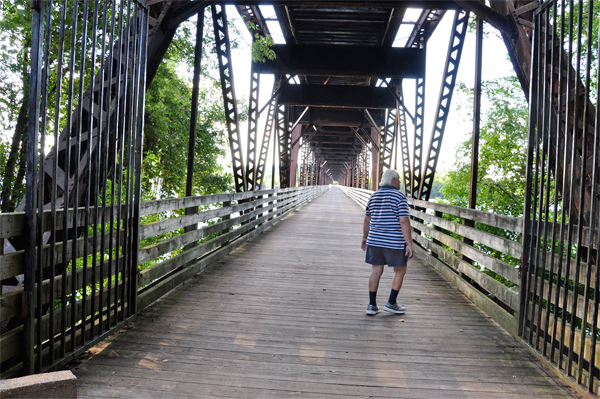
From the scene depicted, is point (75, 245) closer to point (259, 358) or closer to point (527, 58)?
point (259, 358)

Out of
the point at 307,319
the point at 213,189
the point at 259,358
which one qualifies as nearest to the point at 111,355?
the point at 259,358

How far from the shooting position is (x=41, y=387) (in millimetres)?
1837

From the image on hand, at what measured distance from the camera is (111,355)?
10.7 ft

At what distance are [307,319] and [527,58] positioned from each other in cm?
341

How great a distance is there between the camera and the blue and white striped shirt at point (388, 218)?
444cm

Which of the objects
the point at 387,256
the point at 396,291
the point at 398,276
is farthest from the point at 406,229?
the point at 396,291

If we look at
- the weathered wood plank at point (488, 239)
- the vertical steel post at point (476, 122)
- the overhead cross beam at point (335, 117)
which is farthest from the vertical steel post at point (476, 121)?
the overhead cross beam at point (335, 117)

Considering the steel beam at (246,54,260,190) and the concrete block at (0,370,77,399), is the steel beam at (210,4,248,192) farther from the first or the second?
the concrete block at (0,370,77,399)

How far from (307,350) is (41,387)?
2031 mm

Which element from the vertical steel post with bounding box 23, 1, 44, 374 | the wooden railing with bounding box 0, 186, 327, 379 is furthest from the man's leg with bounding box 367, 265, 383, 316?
the vertical steel post with bounding box 23, 1, 44, 374

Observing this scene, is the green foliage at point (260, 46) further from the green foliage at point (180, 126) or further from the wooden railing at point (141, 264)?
the wooden railing at point (141, 264)

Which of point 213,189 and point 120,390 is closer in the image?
point 120,390

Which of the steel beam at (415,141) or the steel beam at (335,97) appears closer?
the steel beam at (415,141)

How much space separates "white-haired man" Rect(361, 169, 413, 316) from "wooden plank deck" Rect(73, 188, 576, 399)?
1.00 feet
